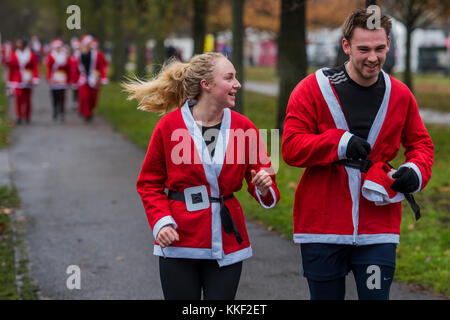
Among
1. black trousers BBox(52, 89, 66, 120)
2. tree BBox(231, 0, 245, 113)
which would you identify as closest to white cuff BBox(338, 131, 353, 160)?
tree BBox(231, 0, 245, 113)

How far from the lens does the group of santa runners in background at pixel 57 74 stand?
18.8 m

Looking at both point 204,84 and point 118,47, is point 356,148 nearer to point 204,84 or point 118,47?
point 204,84

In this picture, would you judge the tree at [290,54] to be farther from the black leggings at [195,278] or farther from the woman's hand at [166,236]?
the woman's hand at [166,236]

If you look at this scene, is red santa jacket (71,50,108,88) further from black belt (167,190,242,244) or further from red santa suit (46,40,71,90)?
black belt (167,190,242,244)

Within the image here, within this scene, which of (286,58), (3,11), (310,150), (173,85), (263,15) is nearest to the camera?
(310,150)

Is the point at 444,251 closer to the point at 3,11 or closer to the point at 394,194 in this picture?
the point at 394,194

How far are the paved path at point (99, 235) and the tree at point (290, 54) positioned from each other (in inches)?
119

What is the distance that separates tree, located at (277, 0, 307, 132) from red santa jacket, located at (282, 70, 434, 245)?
1098cm

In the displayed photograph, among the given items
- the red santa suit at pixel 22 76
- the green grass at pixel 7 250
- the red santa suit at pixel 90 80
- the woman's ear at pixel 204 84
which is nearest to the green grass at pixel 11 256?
the green grass at pixel 7 250

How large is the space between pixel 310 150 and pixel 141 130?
1317cm

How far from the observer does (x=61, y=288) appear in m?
6.20

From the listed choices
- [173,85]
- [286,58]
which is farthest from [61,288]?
[286,58]

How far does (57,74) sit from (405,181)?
16.5 m

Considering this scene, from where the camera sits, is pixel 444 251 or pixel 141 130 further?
pixel 141 130
